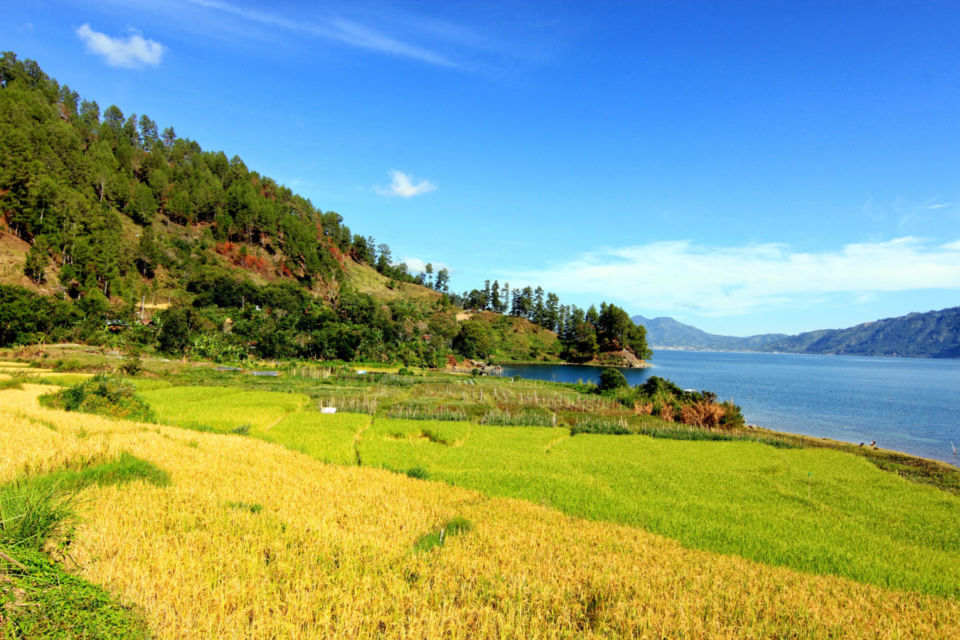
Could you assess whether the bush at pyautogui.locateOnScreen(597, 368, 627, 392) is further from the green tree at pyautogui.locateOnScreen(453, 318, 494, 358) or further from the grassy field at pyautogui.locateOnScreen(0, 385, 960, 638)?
the green tree at pyautogui.locateOnScreen(453, 318, 494, 358)

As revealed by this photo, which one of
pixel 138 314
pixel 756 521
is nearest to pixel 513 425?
pixel 756 521

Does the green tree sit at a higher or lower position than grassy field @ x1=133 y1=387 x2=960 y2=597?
higher

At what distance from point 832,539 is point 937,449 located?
35.7 m

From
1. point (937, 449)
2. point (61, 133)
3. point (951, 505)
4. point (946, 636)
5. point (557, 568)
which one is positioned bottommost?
point (937, 449)

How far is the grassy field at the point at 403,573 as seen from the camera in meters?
4.29

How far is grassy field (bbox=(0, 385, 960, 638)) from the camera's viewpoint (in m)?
4.29

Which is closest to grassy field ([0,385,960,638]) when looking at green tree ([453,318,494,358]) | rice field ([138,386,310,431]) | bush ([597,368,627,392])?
rice field ([138,386,310,431])

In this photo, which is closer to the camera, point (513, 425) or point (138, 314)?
point (513, 425)

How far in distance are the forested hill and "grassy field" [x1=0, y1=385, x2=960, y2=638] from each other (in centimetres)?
6245

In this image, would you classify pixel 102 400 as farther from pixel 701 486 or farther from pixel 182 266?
pixel 182 266

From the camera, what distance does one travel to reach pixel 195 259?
95.8 metres

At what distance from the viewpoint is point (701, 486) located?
48.7 feet

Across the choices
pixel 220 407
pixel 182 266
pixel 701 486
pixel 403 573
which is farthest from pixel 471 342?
pixel 403 573

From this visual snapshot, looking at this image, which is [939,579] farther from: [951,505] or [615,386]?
[615,386]
